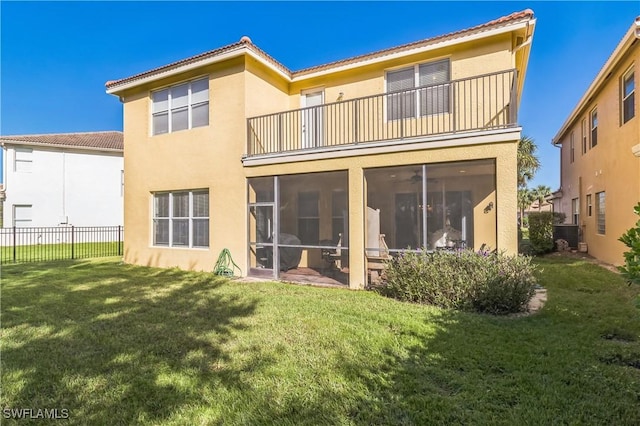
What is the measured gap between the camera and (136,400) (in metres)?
3.40

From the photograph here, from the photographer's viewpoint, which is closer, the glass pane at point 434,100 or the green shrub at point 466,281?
the green shrub at point 466,281

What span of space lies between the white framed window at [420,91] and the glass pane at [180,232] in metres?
7.81

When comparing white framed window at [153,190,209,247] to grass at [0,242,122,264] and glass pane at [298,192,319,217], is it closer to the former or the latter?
glass pane at [298,192,319,217]

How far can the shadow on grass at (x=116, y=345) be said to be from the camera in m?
3.43

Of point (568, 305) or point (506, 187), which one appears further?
point (506, 187)

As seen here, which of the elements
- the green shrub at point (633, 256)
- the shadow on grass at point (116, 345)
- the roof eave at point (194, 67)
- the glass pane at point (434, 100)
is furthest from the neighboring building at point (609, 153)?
the shadow on grass at point (116, 345)

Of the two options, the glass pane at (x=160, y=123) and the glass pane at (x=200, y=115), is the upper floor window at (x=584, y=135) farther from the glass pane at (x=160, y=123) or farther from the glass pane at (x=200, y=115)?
the glass pane at (x=160, y=123)

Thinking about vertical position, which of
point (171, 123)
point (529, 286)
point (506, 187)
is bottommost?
point (529, 286)

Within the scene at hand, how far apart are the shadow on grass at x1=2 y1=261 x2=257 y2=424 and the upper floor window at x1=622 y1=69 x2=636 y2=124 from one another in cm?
1286

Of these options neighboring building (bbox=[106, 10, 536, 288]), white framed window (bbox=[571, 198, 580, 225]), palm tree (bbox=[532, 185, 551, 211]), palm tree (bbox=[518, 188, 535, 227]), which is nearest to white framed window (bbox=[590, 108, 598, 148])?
white framed window (bbox=[571, 198, 580, 225])

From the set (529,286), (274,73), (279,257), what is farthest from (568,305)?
(274,73)

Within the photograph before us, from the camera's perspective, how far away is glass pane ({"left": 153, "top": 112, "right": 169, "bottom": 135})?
12.1 m

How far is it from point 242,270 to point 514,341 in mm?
7636

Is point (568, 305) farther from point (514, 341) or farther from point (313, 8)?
point (313, 8)
